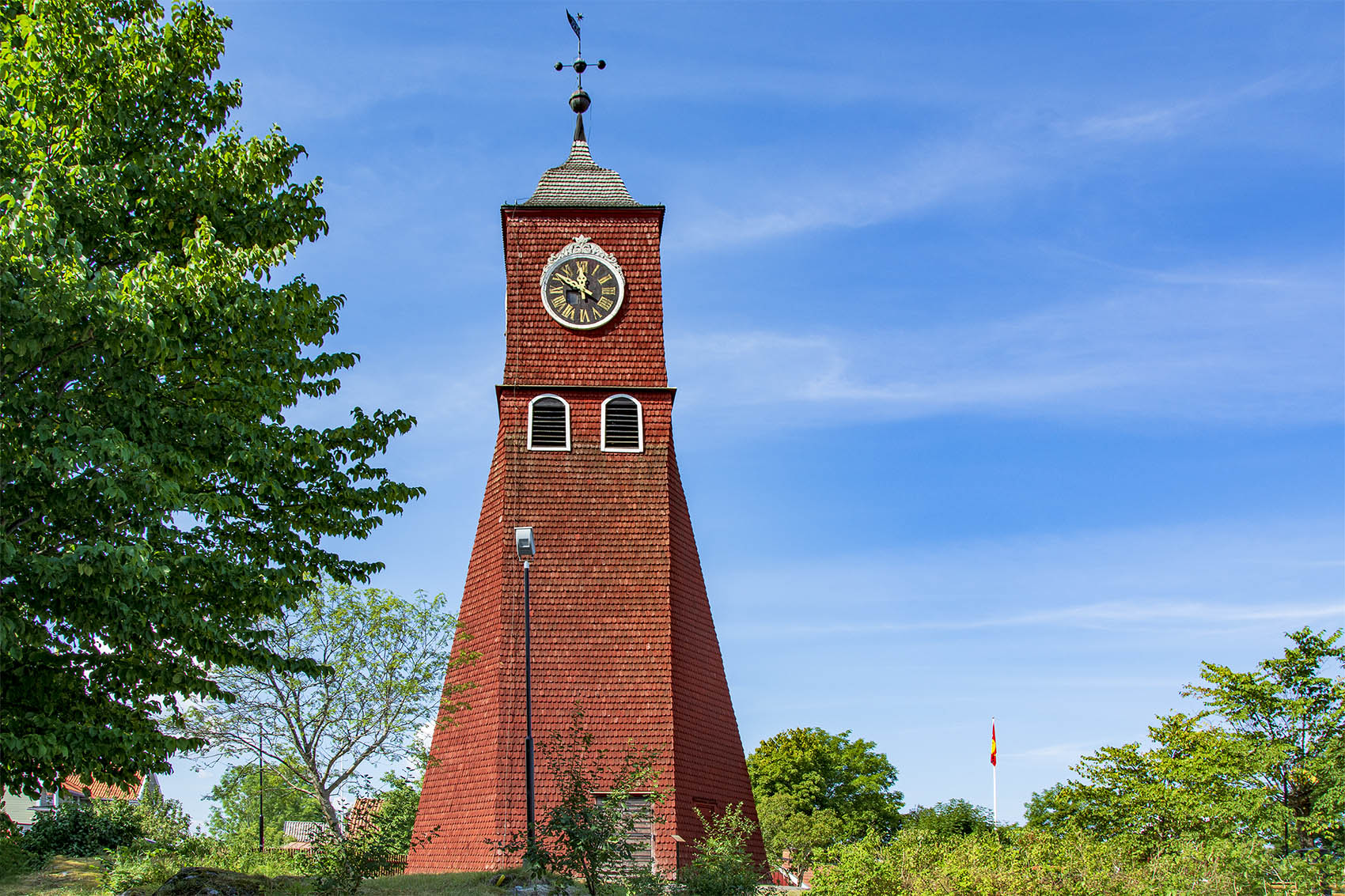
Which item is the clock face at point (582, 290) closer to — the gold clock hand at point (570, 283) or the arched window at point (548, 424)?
the gold clock hand at point (570, 283)

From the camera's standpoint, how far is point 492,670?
2547 cm

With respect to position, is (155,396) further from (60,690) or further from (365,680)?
(365,680)

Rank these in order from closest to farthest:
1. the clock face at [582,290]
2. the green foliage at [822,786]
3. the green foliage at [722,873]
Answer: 1. the green foliage at [722,873]
2. the clock face at [582,290]
3. the green foliage at [822,786]

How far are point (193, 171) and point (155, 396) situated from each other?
2.91 metres

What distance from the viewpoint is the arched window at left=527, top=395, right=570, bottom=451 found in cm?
2722

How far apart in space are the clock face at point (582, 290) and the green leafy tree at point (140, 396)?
43.0 feet

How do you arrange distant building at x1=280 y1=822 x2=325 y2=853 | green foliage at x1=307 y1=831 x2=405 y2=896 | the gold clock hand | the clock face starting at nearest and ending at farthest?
green foliage at x1=307 y1=831 x2=405 y2=896 → distant building at x1=280 y1=822 x2=325 y2=853 → the clock face → the gold clock hand

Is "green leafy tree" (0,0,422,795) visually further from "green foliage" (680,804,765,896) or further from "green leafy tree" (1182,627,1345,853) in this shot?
"green leafy tree" (1182,627,1345,853)

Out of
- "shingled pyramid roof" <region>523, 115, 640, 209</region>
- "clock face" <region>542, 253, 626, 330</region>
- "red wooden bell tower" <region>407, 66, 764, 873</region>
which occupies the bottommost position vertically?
"red wooden bell tower" <region>407, 66, 764, 873</region>

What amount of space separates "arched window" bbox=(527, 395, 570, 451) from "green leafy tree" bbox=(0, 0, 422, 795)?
1187cm

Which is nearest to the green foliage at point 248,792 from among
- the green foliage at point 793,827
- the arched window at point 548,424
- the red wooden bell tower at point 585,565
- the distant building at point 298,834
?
the distant building at point 298,834

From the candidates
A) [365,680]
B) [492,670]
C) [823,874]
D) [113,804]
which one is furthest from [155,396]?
[113,804]

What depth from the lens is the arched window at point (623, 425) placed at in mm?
27422

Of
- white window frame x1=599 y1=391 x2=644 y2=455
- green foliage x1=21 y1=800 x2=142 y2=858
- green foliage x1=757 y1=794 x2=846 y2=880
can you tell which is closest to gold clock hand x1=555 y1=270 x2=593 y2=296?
white window frame x1=599 y1=391 x2=644 y2=455
